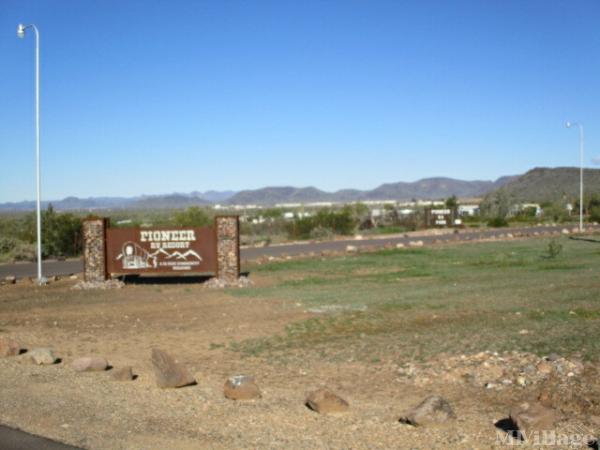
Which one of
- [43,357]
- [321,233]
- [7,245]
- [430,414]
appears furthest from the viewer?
[321,233]

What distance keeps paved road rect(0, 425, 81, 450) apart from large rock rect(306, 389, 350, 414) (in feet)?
9.13

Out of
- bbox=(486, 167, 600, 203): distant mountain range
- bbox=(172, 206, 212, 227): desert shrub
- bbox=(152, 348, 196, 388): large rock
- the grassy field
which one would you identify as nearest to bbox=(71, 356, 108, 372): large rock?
bbox=(152, 348, 196, 388): large rock

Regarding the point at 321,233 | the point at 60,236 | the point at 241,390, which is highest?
the point at 60,236

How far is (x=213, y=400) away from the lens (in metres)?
10.1

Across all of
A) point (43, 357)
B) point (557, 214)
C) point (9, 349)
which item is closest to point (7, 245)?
point (9, 349)

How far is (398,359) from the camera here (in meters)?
12.4

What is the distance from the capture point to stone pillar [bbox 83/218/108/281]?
26.8 meters

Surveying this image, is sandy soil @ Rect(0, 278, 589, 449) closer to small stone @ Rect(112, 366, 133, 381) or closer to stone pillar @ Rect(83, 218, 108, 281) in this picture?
small stone @ Rect(112, 366, 133, 381)

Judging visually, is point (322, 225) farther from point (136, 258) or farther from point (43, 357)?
point (43, 357)

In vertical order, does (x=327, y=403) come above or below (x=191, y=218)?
below

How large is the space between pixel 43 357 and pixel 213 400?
4030mm

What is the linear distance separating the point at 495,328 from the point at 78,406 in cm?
797

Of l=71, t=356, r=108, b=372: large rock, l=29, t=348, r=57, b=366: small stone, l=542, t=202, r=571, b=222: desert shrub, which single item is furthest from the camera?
l=542, t=202, r=571, b=222: desert shrub

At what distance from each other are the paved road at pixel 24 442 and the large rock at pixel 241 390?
2.45m
